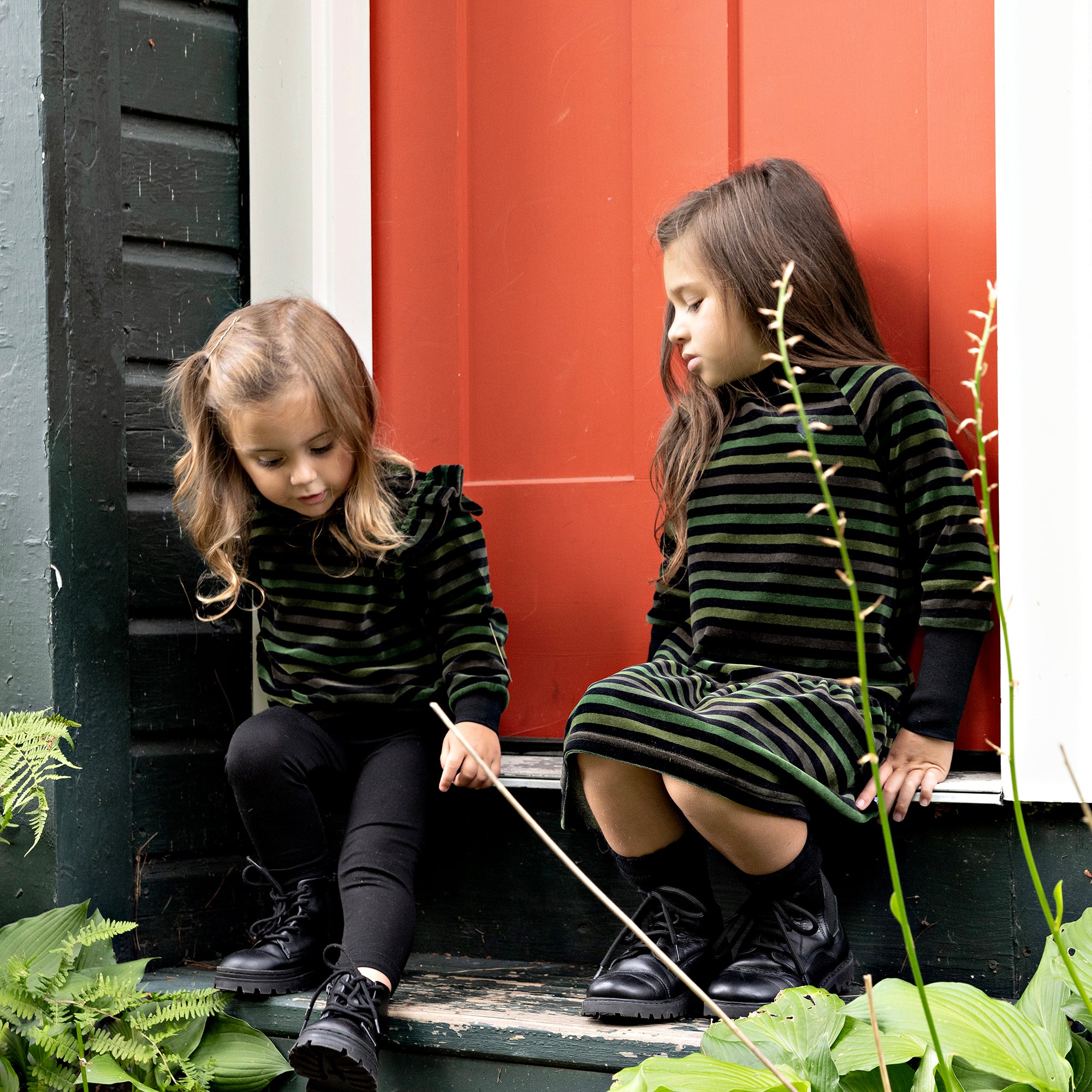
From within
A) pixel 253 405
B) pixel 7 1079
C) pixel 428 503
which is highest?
pixel 253 405

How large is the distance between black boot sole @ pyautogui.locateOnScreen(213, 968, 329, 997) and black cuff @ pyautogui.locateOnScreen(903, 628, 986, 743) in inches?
36.2

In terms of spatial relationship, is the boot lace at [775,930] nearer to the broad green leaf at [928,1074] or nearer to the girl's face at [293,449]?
the broad green leaf at [928,1074]

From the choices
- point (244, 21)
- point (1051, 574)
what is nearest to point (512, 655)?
point (1051, 574)

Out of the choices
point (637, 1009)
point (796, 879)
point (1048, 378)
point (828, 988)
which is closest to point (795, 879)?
point (796, 879)

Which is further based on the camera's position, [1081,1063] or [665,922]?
[665,922]

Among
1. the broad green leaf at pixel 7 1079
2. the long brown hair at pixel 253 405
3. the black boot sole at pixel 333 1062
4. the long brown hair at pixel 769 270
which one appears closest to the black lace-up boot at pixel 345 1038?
the black boot sole at pixel 333 1062

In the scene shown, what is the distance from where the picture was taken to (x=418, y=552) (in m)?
1.88

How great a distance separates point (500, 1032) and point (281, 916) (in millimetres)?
450

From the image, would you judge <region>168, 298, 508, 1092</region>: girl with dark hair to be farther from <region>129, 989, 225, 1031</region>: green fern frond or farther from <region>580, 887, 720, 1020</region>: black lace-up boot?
<region>580, 887, 720, 1020</region>: black lace-up boot

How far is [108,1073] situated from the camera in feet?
5.14

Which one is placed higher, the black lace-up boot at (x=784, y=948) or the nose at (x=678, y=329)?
the nose at (x=678, y=329)

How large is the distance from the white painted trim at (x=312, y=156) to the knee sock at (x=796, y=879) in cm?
92

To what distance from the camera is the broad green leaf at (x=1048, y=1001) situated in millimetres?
1233

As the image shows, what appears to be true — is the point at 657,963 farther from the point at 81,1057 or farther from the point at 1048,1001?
the point at 81,1057
